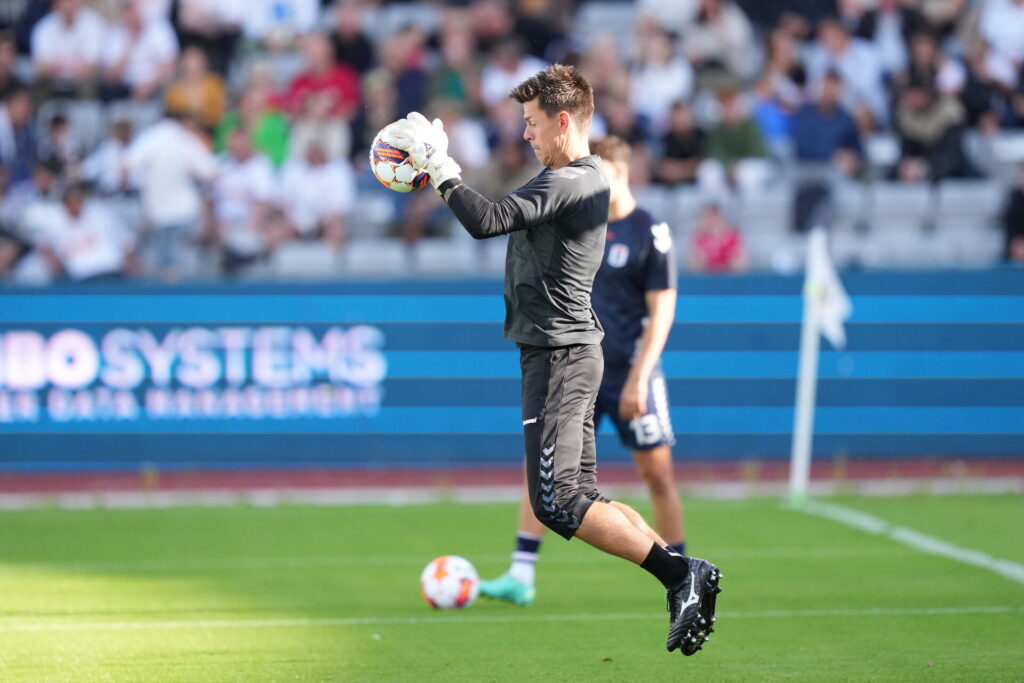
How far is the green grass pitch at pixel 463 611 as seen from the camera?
5902 millimetres

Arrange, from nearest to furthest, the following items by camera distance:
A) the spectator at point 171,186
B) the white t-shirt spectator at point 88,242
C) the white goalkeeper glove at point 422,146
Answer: the white goalkeeper glove at point 422,146 < the white t-shirt spectator at point 88,242 < the spectator at point 171,186

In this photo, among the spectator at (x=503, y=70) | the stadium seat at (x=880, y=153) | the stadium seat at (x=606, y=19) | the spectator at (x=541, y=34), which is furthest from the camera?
the stadium seat at (x=606, y=19)

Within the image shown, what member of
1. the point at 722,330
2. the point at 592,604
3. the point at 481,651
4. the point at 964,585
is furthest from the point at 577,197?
the point at 722,330

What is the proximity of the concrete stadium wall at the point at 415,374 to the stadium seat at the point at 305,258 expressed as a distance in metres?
1.42

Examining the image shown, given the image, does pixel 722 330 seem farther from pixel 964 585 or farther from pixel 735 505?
pixel 964 585

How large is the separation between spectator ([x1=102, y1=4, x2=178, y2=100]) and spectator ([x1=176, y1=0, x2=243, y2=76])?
0.72 feet

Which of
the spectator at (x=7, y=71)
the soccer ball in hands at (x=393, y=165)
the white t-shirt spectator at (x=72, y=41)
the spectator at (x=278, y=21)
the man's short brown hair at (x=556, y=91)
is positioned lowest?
the soccer ball in hands at (x=393, y=165)

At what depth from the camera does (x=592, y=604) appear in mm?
7434

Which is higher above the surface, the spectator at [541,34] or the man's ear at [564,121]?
the spectator at [541,34]

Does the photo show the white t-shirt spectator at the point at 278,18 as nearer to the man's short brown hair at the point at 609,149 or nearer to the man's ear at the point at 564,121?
the man's short brown hair at the point at 609,149

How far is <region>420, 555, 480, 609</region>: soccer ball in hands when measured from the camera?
716cm

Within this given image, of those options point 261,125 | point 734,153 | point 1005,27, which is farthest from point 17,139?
point 1005,27

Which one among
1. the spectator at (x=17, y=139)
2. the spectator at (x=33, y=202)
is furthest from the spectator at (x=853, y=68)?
the spectator at (x=17, y=139)

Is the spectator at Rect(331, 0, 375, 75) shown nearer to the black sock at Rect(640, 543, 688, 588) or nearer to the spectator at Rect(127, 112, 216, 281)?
the spectator at Rect(127, 112, 216, 281)
